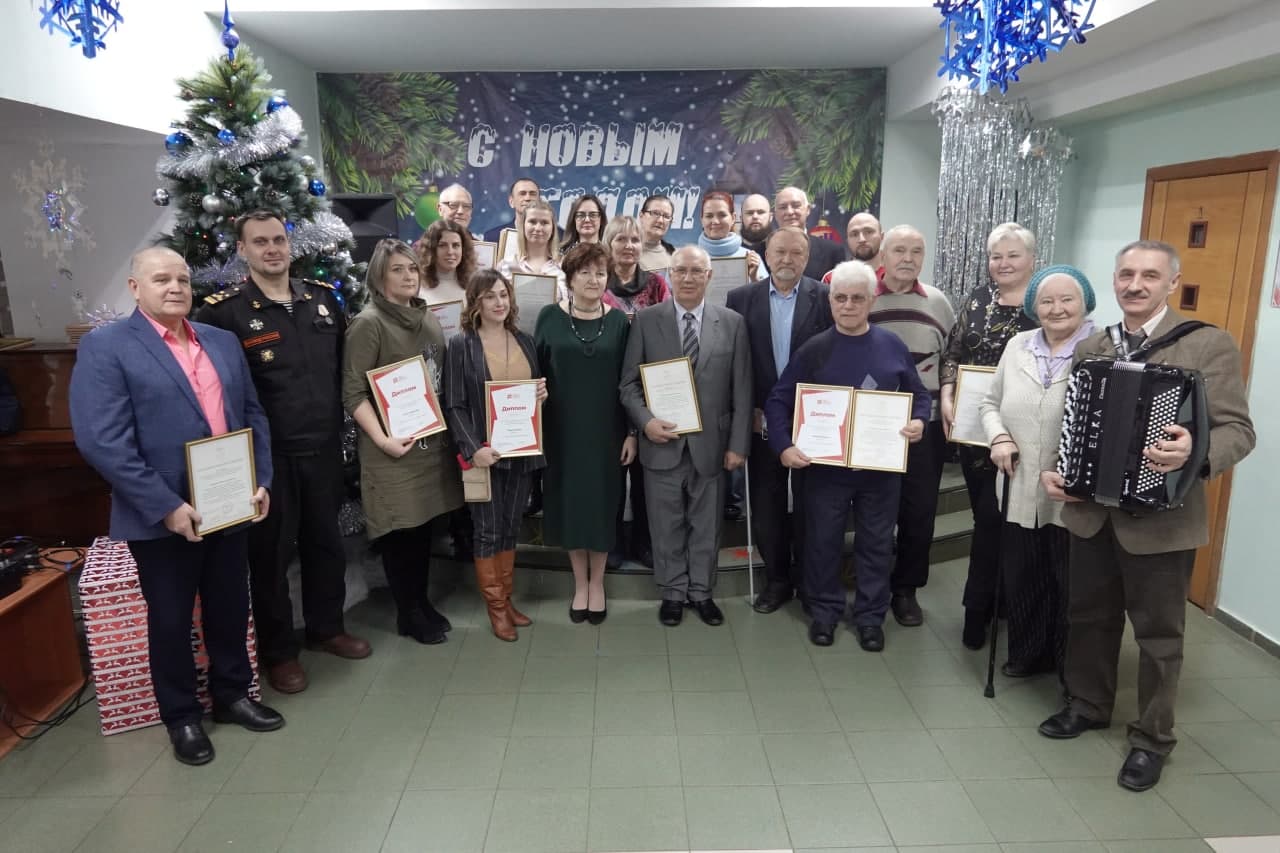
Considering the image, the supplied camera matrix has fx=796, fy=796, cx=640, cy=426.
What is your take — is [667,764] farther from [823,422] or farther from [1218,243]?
[1218,243]

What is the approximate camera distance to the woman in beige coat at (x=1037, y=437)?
2797 mm

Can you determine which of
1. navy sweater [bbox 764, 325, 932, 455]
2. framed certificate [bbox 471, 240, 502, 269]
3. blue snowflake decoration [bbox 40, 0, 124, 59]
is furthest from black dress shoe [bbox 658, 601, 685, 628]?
blue snowflake decoration [bbox 40, 0, 124, 59]

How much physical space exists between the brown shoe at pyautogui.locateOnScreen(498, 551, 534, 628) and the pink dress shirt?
137 cm

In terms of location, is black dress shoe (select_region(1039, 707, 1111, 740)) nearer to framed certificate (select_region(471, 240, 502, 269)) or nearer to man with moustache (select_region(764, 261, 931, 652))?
man with moustache (select_region(764, 261, 931, 652))

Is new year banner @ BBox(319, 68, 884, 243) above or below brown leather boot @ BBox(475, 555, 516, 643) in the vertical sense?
above

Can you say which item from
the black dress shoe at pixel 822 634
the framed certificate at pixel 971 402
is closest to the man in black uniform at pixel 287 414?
the black dress shoe at pixel 822 634

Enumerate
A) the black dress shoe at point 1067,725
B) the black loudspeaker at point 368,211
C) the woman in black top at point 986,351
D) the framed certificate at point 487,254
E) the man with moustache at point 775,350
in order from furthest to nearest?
the black loudspeaker at point 368,211 < the framed certificate at point 487,254 < the man with moustache at point 775,350 < the woman in black top at point 986,351 < the black dress shoe at point 1067,725

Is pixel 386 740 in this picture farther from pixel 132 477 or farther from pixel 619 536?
pixel 619 536

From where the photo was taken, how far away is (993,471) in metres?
3.38

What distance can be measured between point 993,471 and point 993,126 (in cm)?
259

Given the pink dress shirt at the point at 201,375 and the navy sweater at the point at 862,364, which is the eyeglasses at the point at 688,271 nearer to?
the navy sweater at the point at 862,364

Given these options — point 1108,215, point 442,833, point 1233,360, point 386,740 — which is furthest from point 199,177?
point 1108,215

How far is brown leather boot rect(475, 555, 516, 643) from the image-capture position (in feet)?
11.9

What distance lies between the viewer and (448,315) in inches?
148
